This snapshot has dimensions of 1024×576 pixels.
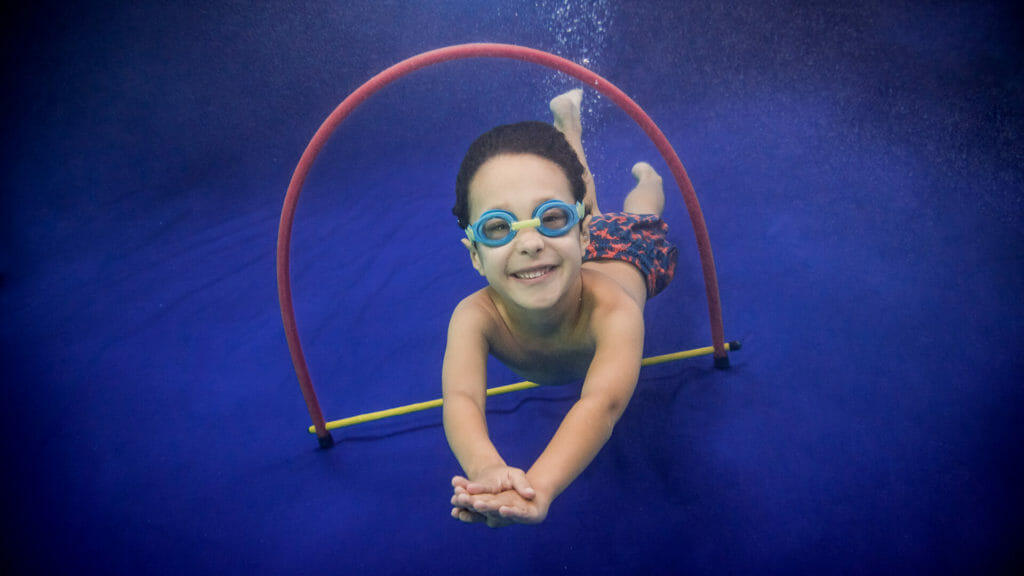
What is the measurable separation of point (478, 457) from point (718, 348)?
1082 mm

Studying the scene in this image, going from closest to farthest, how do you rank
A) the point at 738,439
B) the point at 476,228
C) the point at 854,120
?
the point at 476,228, the point at 738,439, the point at 854,120

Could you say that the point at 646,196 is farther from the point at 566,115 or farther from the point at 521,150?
the point at 521,150

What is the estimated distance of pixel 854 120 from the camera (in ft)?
11.4

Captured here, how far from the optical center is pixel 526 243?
1173 millimetres

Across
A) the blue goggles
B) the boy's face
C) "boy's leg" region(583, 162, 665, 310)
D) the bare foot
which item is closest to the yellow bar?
"boy's leg" region(583, 162, 665, 310)

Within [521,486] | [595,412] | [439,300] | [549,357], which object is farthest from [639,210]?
[521,486]

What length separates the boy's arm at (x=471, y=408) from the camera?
89 centimetres

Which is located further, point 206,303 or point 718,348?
point 206,303

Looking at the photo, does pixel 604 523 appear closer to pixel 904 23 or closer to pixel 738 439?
pixel 738 439

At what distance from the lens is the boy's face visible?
1.20m

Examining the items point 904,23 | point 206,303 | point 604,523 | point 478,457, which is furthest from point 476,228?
point 904,23

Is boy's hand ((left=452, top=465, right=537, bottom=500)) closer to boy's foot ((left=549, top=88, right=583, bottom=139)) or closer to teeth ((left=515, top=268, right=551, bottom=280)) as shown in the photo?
teeth ((left=515, top=268, right=551, bottom=280))

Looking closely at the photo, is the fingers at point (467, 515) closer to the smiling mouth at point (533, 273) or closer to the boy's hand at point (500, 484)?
the boy's hand at point (500, 484)

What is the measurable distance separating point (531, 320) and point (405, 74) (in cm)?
72
